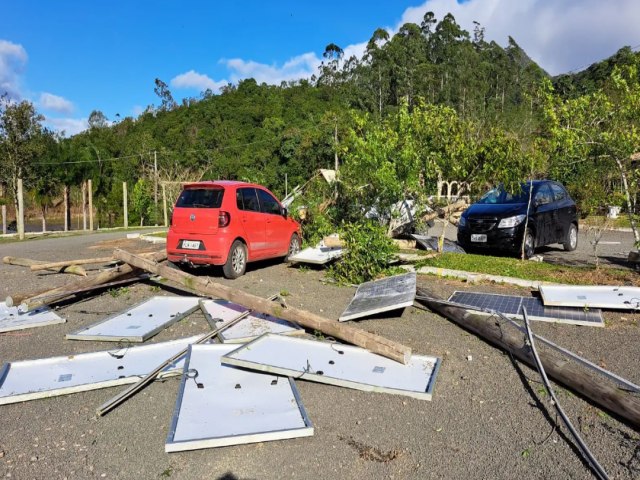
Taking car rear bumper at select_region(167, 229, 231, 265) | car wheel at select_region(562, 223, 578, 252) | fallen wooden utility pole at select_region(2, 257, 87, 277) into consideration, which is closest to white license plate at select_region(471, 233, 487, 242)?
car wheel at select_region(562, 223, 578, 252)

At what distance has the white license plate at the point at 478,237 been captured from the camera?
1116cm

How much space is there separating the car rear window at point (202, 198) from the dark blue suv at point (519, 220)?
5.84 meters

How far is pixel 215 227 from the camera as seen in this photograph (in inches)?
351

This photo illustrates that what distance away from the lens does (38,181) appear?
36.9m

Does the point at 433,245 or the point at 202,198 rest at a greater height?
the point at 202,198

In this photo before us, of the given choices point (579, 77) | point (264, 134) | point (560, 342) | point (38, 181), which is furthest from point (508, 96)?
point (560, 342)

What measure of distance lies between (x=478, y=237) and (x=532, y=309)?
15.4ft

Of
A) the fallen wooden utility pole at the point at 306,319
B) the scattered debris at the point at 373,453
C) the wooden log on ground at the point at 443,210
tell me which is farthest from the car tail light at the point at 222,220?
the wooden log on ground at the point at 443,210

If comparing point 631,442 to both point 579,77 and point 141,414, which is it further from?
point 579,77

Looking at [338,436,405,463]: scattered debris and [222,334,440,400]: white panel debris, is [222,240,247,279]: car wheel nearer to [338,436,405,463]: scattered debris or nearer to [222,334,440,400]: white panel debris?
[222,334,440,400]: white panel debris

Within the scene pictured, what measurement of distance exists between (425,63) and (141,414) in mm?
81145

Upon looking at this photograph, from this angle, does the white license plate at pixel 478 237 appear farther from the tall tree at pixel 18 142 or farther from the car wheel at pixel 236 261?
the tall tree at pixel 18 142

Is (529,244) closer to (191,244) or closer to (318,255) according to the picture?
(318,255)

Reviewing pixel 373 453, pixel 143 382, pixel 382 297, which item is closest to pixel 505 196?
pixel 382 297
